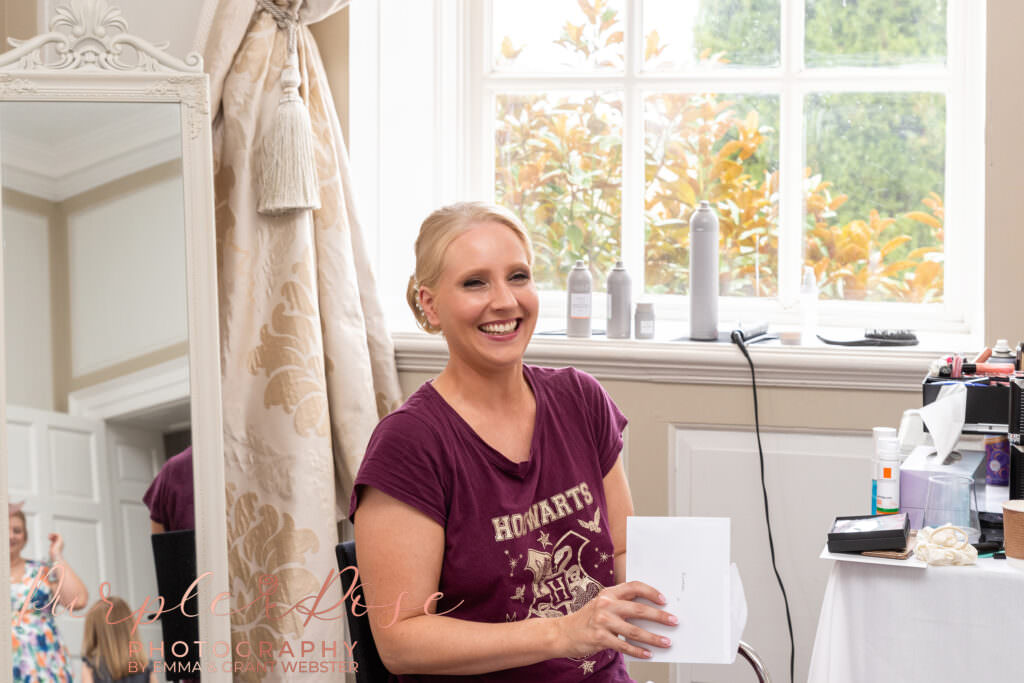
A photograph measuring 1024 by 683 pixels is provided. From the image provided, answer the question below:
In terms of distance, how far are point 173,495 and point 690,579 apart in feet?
3.93

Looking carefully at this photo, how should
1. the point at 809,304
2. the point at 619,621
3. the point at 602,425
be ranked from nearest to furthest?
the point at 619,621, the point at 602,425, the point at 809,304

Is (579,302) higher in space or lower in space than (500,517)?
higher

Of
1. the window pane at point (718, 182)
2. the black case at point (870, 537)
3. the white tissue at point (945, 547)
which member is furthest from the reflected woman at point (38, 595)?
the window pane at point (718, 182)

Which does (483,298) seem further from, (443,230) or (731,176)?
(731,176)

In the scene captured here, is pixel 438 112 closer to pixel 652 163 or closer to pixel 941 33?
pixel 652 163

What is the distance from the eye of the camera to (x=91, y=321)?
2.05 metres

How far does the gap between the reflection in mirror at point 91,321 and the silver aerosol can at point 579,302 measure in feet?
3.07

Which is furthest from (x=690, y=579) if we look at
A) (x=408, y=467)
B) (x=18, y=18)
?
(x=18, y=18)

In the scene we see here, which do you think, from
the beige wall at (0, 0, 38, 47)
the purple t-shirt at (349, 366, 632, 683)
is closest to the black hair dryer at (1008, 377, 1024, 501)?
the purple t-shirt at (349, 366, 632, 683)

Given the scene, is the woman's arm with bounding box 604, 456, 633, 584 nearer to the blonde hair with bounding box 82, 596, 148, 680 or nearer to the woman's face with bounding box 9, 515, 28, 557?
the blonde hair with bounding box 82, 596, 148, 680

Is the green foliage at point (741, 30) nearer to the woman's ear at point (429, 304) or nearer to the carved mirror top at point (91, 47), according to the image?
the carved mirror top at point (91, 47)

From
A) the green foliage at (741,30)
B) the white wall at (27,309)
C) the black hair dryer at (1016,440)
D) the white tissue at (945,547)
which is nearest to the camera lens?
the white tissue at (945,547)

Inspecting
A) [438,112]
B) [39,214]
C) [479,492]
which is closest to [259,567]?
[39,214]

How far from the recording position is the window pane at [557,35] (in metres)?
2.88
